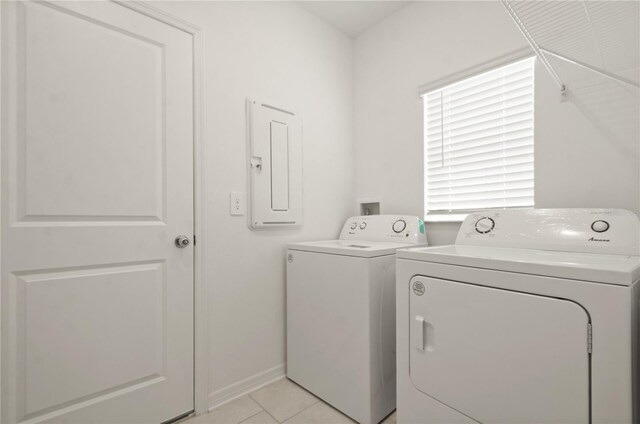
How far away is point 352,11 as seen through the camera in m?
2.05

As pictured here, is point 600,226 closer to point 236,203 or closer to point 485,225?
point 485,225

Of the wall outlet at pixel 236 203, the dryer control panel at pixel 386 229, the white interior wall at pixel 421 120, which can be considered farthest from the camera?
the dryer control panel at pixel 386 229

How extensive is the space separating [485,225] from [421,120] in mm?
850

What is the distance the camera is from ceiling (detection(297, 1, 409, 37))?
1.98 m

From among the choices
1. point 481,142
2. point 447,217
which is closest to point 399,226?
point 447,217

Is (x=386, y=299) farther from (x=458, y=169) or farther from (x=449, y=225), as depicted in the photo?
(x=458, y=169)

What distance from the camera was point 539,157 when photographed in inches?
56.7

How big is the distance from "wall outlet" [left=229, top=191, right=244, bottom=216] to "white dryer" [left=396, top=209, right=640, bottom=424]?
0.96m

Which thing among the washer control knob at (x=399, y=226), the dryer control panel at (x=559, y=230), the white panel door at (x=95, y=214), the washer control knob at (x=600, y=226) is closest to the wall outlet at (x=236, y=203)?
the white panel door at (x=95, y=214)

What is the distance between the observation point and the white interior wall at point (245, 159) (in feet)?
5.11

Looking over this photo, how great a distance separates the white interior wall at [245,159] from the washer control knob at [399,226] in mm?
494

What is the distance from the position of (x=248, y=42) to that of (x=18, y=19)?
999mm

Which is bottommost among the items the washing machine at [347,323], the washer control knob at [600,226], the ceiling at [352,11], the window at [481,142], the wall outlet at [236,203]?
the washing machine at [347,323]

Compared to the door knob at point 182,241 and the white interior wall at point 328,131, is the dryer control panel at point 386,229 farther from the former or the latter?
the door knob at point 182,241
